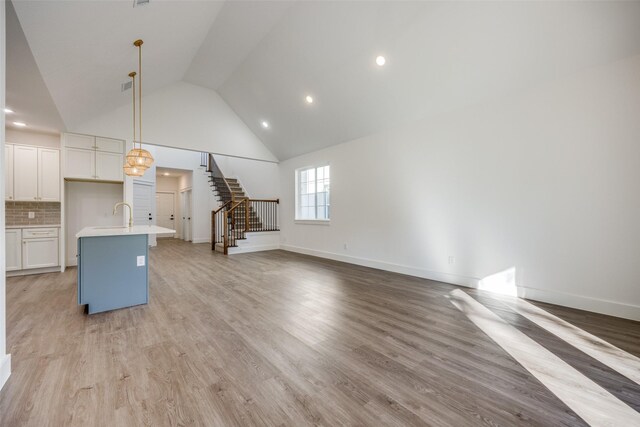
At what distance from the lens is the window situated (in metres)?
6.59

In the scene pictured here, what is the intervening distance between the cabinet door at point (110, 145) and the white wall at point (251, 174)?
396 cm

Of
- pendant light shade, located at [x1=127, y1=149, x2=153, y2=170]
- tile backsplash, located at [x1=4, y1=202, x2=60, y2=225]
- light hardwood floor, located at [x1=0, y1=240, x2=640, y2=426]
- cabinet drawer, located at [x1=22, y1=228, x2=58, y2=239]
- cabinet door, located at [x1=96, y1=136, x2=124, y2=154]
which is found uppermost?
cabinet door, located at [x1=96, y1=136, x2=124, y2=154]

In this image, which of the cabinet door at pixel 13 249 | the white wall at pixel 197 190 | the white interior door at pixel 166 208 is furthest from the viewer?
the white interior door at pixel 166 208

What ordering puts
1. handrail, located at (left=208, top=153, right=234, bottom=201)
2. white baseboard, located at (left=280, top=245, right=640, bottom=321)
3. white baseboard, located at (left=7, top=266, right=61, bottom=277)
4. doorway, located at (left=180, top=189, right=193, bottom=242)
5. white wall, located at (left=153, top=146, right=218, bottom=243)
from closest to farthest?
1. white baseboard, located at (left=280, top=245, right=640, bottom=321)
2. white baseboard, located at (left=7, top=266, right=61, bottom=277)
3. handrail, located at (left=208, top=153, right=234, bottom=201)
4. white wall, located at (left=153, top=146, right=218, bottom=243)
5. doorway, located at (left=180, top=189, right=193, bottom=242)

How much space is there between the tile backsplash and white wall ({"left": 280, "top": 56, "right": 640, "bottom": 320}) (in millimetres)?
6224

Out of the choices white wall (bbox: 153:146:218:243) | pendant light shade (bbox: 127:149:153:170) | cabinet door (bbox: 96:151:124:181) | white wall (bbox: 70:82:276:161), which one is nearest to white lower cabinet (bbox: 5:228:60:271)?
cabinet door (bbox: 96:151:124:181)

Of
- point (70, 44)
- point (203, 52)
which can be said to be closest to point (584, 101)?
point (70, 44)

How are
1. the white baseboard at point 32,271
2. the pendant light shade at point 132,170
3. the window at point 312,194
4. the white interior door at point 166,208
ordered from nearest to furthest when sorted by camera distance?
the pendant light shade at point 132,170 < the white baseboard at point 32,271 < the window at point 312,194 < the white interior door at point 166,208

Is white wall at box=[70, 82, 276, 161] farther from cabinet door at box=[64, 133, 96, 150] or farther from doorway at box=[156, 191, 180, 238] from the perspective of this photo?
doorway at box=[156, 191, 180, 238]

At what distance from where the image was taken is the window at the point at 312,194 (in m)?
6.59

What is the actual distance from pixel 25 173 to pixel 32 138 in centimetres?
68

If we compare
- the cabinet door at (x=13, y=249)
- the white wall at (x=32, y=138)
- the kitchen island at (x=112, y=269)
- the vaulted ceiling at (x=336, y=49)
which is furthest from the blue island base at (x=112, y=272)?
the white wall at (x=32, y=138)

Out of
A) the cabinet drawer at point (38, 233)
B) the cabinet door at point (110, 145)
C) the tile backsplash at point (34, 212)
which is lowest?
A: the cabinet drawer at point (38, 233)

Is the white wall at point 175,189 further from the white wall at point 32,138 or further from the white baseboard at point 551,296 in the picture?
the white baseboard at point 551,296
